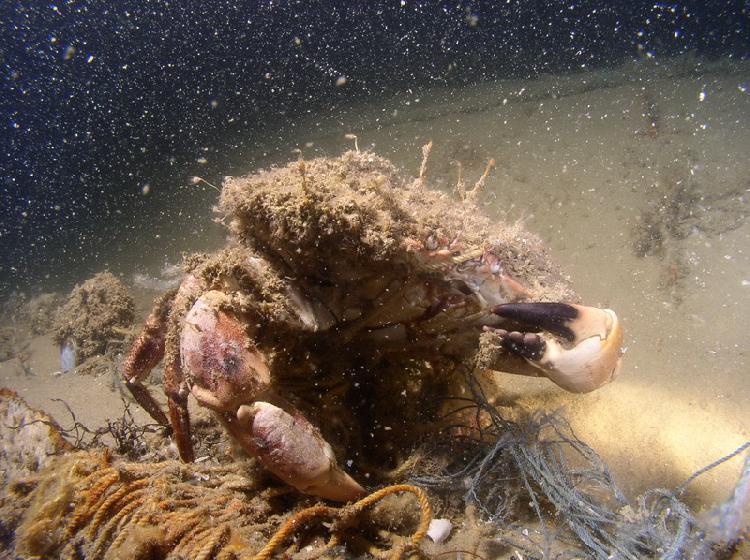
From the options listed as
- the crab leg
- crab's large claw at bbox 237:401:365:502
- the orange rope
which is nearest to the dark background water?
the crab leg

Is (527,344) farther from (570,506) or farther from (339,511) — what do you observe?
(339,511)

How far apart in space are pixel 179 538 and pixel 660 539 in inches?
101

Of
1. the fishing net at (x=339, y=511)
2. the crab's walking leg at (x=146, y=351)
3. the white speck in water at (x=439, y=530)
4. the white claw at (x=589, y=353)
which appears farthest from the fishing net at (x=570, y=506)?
the crab's walking leg at (x=146, y=351)

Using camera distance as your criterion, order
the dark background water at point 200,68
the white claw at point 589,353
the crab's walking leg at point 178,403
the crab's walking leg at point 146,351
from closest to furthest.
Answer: the white claw at point 589,353 < the crab's walking leg at point 178,403 < the crab's walking leg at point 146,351 < the dark background water at point 200,68

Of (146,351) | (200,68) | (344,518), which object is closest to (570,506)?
(344,518)

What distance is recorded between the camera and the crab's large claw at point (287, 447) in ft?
6.88

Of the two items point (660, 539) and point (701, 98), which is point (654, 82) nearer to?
point (701, 98)

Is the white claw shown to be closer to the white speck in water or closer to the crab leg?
the white speck in water

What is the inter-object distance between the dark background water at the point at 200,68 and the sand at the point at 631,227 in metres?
3.95

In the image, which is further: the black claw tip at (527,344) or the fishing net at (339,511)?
the black claw tip at (527,344)

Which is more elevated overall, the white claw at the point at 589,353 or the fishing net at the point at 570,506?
the white claw at the point at 589,353

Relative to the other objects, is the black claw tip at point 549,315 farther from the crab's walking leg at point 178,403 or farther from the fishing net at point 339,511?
the crab's walking leg at point 178,403

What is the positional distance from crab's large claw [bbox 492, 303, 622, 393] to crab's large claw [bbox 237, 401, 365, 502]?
54.6 inches

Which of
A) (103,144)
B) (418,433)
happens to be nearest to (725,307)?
(418,433)
